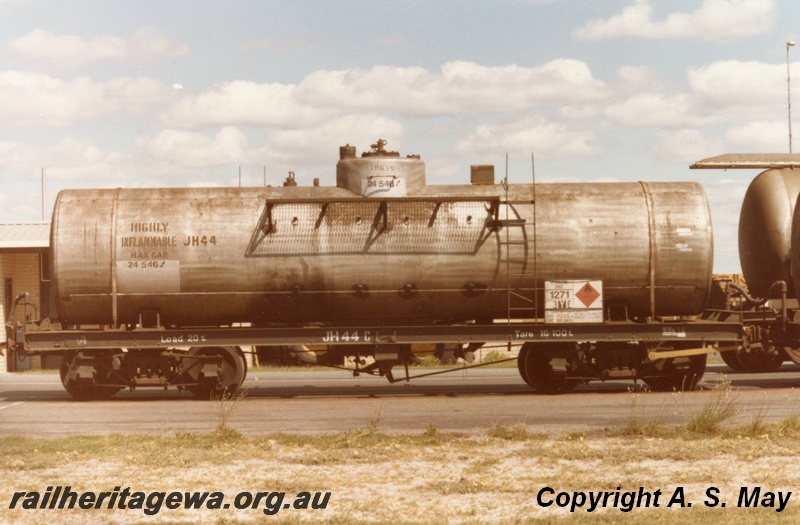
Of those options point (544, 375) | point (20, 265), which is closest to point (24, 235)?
point (20, 265)

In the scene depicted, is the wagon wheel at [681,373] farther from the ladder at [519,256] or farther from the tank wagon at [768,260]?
the ladder at [519,256]

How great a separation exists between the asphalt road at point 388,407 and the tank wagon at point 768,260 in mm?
688

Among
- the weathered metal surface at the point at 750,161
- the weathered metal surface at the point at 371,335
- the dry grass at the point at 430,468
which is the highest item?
the weathered metal surface at the point at 750,161

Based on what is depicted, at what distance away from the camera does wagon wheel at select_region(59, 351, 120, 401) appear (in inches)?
690

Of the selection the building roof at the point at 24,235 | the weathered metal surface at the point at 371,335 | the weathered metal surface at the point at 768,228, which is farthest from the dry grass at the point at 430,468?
the building roof at the point at 24,235

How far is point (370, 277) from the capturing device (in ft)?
56.8

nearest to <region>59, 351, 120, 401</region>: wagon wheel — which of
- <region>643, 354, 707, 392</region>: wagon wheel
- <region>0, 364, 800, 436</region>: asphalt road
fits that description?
<region>0, 364, 800, 436</region>: asphalt road

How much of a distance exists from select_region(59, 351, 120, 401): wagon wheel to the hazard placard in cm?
811

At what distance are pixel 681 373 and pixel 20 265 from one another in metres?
22.4

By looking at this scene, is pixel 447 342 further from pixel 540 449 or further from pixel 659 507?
pixel 659 507

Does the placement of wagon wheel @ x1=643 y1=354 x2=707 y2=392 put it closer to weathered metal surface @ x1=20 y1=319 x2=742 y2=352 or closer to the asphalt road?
the asphalt road

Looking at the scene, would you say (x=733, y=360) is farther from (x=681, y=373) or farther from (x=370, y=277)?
(x=370, y=277)

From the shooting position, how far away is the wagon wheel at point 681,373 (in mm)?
17656

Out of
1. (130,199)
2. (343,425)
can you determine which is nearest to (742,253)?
(343,425)
